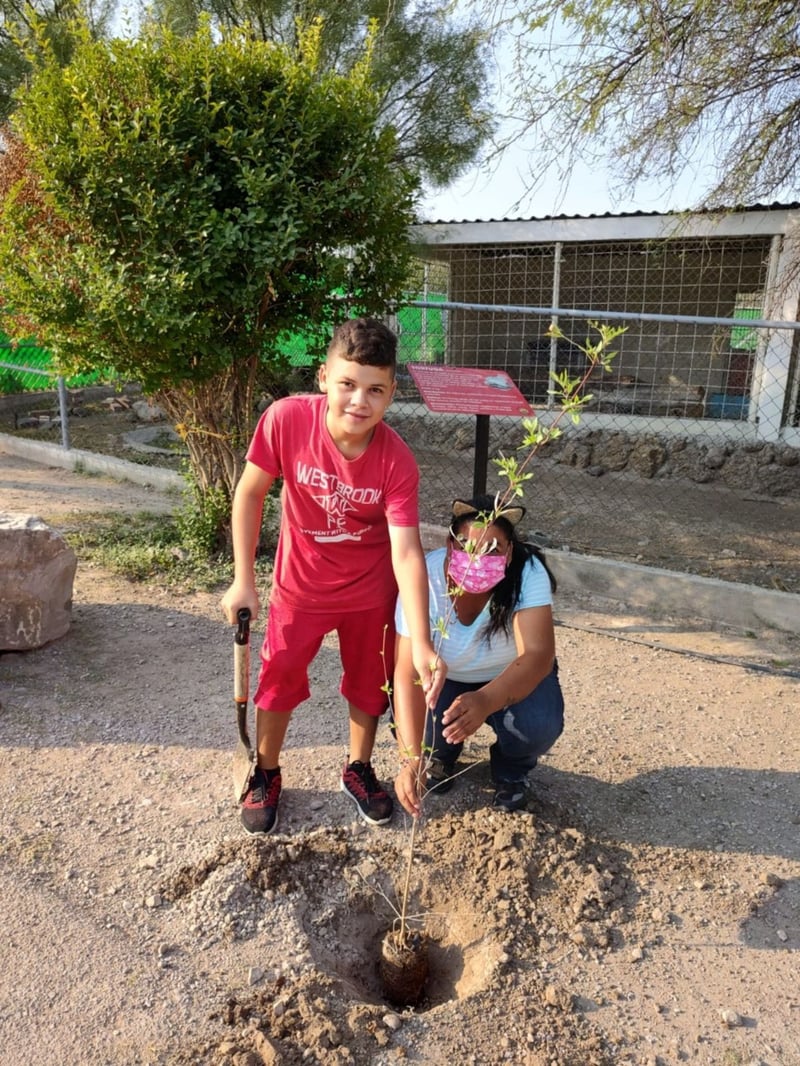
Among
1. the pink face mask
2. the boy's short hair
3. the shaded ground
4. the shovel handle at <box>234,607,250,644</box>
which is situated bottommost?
the shaded ground

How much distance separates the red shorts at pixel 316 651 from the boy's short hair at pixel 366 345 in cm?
77

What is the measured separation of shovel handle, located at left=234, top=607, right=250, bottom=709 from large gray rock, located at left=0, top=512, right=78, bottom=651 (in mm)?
1593

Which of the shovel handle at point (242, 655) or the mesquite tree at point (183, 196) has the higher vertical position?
the mesquite tree at point (183, 196)

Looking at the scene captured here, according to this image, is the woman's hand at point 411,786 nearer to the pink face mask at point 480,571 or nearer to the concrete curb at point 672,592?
the pink face mask at point 480,571

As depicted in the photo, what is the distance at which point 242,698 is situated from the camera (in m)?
2.58

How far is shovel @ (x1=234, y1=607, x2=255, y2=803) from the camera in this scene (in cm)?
241

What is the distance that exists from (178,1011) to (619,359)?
30.8 ft

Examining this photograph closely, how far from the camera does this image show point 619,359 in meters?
10.1

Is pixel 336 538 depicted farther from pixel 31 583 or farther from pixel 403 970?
pixel 31 583

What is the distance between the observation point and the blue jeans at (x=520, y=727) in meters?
2.60

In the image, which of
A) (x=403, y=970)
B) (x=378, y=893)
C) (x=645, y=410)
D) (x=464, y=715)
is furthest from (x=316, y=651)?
(x=645, y=410)

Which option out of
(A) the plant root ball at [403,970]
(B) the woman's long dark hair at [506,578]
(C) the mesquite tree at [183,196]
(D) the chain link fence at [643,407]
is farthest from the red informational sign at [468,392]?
(A) the plant root ball at [403,970]

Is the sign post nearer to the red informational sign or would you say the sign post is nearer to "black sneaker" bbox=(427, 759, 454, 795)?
the red informational sign

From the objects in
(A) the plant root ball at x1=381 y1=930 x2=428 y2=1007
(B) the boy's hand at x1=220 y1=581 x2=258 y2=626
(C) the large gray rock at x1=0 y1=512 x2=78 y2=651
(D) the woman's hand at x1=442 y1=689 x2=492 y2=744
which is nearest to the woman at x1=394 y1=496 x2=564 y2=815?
(D) the woman's hand at x1=442 y1=689 x2=492 y2=744
